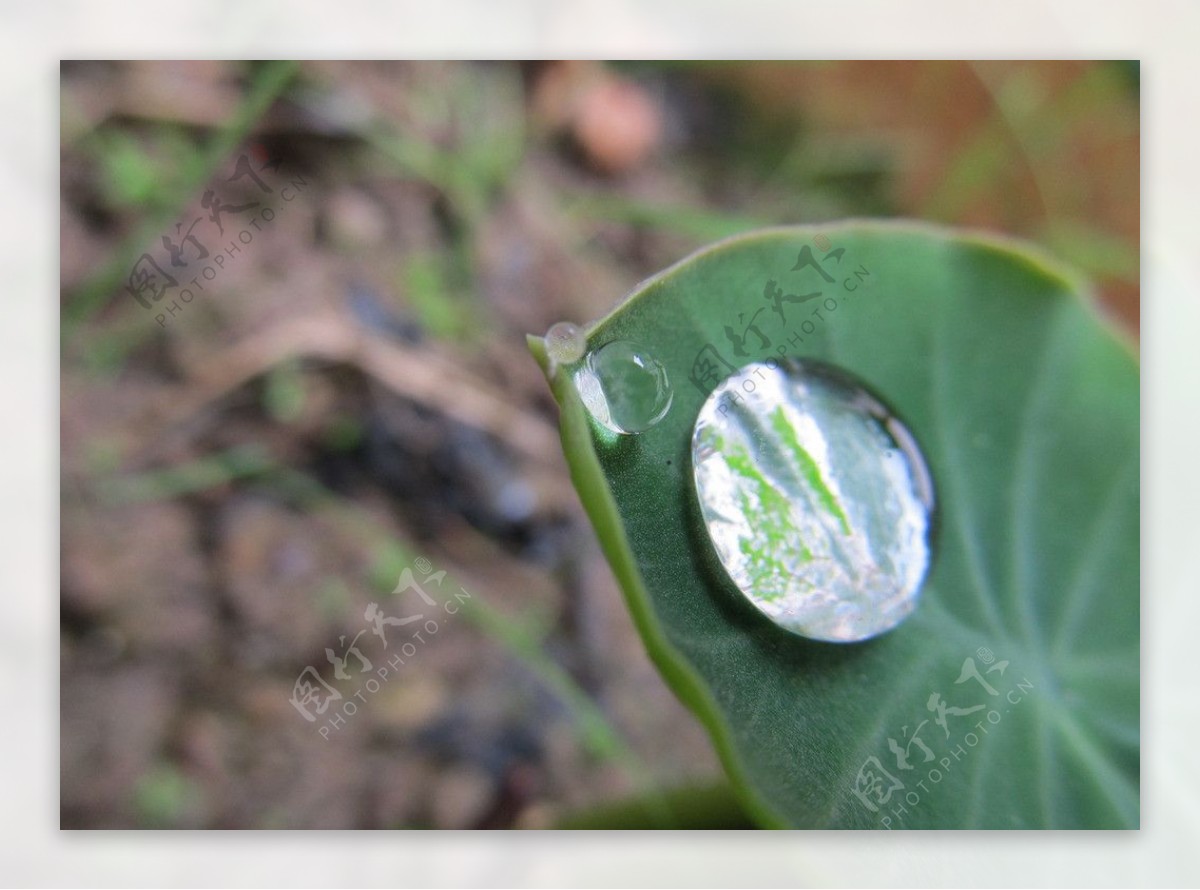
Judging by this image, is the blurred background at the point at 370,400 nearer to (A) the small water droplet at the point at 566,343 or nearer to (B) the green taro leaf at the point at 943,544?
(B) the green taro leaf at the point at 943,544

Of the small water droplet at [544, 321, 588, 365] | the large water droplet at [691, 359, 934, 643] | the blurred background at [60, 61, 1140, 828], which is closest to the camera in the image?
the small water droplet at [544, 321, 588, 365]

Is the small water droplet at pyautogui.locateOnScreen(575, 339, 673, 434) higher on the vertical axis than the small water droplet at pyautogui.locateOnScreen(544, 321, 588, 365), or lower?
lower

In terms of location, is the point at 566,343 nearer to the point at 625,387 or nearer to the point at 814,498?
the point at 625,387

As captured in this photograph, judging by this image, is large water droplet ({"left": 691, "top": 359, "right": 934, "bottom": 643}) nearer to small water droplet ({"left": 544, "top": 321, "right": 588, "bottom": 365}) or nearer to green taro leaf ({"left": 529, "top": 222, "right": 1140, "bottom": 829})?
green taro leaf ({"left": 529, "top": 222, "right": 1140, "bottom": 829})

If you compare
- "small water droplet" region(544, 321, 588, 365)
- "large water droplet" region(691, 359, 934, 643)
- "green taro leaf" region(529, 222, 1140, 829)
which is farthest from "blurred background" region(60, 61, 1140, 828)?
"small water droplet" region(544, 321, 588, 365)

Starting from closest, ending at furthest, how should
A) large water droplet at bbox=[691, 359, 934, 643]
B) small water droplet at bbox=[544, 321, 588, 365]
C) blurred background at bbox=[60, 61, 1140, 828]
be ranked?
small water droplet at bbox=[544, 321, 588, 365]
large water droplet at bbox=[691, 359, 934, 643]
blurred background at bbox=[60, 61, 1140, 828]

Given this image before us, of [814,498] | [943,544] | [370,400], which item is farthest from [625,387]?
[370,400]

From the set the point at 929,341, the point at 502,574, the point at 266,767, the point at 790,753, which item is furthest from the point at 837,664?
the point at 266,767

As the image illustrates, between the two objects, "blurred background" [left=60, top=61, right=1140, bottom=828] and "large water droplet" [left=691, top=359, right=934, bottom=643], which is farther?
"blurred background" [left=60, top=61, right=1140, bottom=828]
